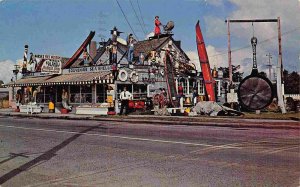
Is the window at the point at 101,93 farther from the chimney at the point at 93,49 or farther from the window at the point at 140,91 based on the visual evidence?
the chimney at the point at 93,49

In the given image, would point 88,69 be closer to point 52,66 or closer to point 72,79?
point 72,79

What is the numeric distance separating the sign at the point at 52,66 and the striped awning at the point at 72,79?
0.67 meters

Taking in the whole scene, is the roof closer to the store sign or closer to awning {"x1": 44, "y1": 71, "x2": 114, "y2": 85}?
the store sign

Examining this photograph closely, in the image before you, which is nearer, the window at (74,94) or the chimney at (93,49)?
the window at (74,94)

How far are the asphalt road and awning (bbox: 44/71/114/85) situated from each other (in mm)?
15837

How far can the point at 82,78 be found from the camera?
3016 centimetres

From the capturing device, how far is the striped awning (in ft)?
92.5

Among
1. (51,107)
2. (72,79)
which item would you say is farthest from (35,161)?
(51,107)

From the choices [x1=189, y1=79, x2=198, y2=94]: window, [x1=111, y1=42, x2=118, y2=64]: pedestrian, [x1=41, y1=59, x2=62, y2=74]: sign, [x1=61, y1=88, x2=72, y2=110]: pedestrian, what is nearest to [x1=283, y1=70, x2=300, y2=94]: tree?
[x1=189, y1=79, x2=198, y2=94]: window

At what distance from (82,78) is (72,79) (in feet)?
4.47

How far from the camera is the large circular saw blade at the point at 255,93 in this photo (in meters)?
24.2

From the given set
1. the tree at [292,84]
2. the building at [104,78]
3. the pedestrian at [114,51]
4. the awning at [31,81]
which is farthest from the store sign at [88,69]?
the tree at [292,84]

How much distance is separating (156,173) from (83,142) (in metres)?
5.39

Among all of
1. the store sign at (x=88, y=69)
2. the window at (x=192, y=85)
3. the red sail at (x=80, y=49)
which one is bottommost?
the window at (x=192, y=85)
